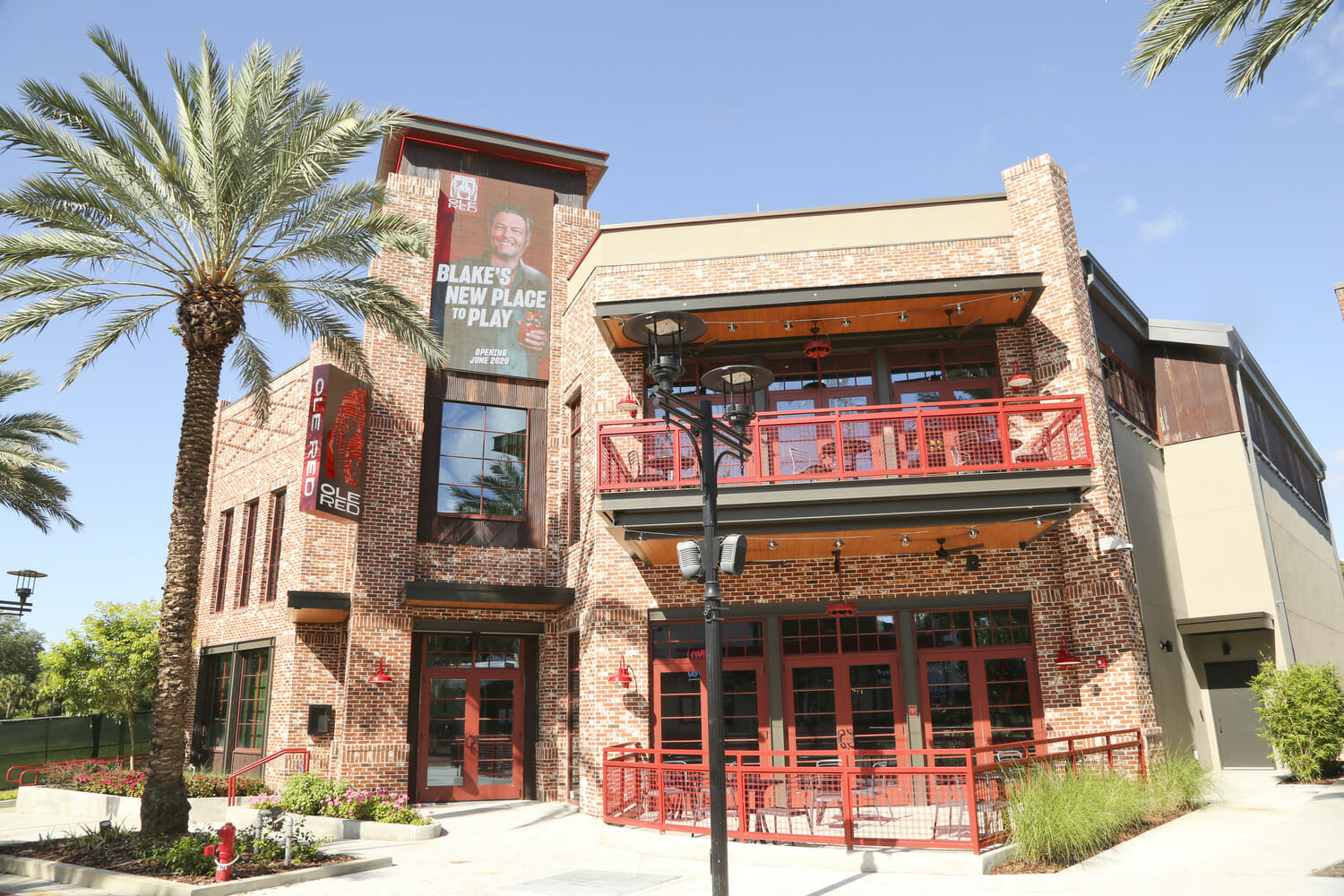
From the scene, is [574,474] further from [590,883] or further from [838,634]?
[590,883]

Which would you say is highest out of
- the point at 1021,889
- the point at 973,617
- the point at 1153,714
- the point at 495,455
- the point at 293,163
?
the point at 293,163

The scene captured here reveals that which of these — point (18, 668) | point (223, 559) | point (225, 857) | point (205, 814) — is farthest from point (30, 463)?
point (18, 668)

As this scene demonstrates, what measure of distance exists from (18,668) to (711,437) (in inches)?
2386

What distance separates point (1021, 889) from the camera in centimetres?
852

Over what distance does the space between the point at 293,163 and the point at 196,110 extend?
171 centimetres

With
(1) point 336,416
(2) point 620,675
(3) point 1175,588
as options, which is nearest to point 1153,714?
(3) point 1175,588

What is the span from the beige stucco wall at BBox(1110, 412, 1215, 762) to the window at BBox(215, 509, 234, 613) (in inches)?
797

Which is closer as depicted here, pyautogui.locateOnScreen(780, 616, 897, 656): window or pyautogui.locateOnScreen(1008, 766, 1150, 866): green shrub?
pyautogui.locateOnScreen(1008, 766, 1150, 866): green shrub

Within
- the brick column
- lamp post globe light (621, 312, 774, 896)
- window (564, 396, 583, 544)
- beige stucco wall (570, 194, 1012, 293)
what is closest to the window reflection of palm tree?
window (564, 396, 583, 544)

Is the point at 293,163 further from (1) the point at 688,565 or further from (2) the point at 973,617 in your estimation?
(2) the point at 973,617

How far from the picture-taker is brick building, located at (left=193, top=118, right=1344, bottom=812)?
1378 centimetres

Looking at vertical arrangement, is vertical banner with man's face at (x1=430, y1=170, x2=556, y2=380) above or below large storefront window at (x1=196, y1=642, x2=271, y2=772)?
above

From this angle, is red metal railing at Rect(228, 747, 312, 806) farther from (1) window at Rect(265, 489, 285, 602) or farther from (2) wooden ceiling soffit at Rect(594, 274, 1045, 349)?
(2) wooden ceiling soffit at Rect(594, 274, 1045, 349)

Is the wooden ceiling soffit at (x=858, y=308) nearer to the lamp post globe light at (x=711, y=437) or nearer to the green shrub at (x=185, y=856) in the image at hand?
the lamp post globe light at (x=711, y=437)
